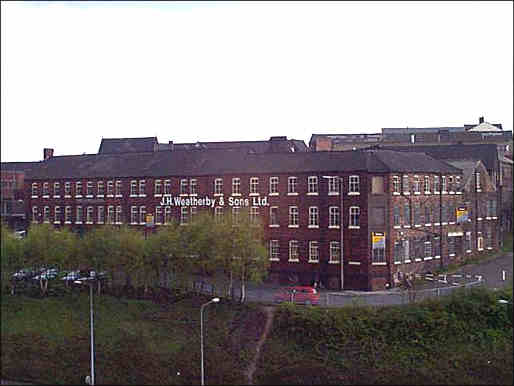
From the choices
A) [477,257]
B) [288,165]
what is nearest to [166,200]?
[288,165]

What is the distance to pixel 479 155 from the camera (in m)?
23.9

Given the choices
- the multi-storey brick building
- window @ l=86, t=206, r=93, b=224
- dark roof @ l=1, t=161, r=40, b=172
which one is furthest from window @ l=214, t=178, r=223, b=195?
dark roof @ l=1, t=161, r=40, b=172

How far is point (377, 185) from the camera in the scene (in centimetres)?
1778

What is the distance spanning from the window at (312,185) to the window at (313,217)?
16.6 inches

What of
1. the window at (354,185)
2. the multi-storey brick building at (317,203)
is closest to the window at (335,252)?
the multi-storey brick building at (317,203)

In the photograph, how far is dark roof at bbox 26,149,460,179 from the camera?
18312 millimetres

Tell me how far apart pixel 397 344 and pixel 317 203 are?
5445 millimetres

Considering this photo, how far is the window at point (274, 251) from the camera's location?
60.8 ft

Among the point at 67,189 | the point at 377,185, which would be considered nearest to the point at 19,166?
Answer: the point at 67,189

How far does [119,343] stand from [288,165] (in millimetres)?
7393

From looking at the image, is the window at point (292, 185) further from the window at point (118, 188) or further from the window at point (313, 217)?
the window at point (118, 188)

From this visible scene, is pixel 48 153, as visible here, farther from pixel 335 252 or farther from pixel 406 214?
pixel 406 214

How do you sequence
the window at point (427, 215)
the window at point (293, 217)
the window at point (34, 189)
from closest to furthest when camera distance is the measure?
the window at point (293, 217), the window at point (427, 215), the window at point (34, 189)

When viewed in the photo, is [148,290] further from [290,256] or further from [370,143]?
[370,143]
